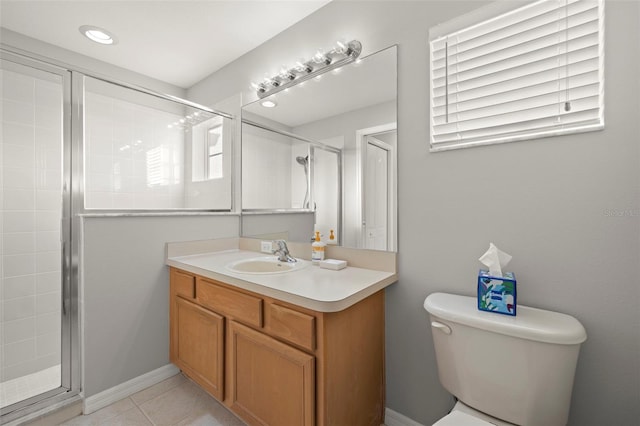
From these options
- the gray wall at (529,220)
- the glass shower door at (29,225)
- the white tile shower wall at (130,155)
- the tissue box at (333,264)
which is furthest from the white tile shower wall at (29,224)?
the gray wall at (529,220)

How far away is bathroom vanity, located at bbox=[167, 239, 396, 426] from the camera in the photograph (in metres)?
1.09

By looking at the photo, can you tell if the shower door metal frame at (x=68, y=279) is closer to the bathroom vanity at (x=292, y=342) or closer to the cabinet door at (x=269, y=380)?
the bathroom vanity at (x=292, y=342)

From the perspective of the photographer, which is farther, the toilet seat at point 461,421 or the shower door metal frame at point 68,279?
the shower door metal frame at point 68,279

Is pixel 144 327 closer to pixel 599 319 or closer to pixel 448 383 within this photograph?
pixel 448 383

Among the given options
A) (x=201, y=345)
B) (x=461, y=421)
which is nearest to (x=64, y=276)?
(x=201, y=345)

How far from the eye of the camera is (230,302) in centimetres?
144

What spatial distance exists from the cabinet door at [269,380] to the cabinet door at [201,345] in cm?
11

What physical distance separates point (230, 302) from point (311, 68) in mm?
1511

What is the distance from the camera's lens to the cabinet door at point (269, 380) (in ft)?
3.64

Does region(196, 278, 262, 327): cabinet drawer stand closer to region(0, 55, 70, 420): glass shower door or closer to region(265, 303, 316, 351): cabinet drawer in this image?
region(265, 303, 316, 351): cabinet drawer

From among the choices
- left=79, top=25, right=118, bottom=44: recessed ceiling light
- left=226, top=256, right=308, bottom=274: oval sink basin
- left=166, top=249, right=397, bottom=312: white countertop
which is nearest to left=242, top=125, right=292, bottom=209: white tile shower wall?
left=226, top=256, right=308, bottom=274: oval sink basin

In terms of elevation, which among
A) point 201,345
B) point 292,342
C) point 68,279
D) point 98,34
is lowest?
point 201,345

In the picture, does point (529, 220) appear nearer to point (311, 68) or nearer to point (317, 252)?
point (317, 252)

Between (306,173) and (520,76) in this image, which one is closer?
(520,76)
